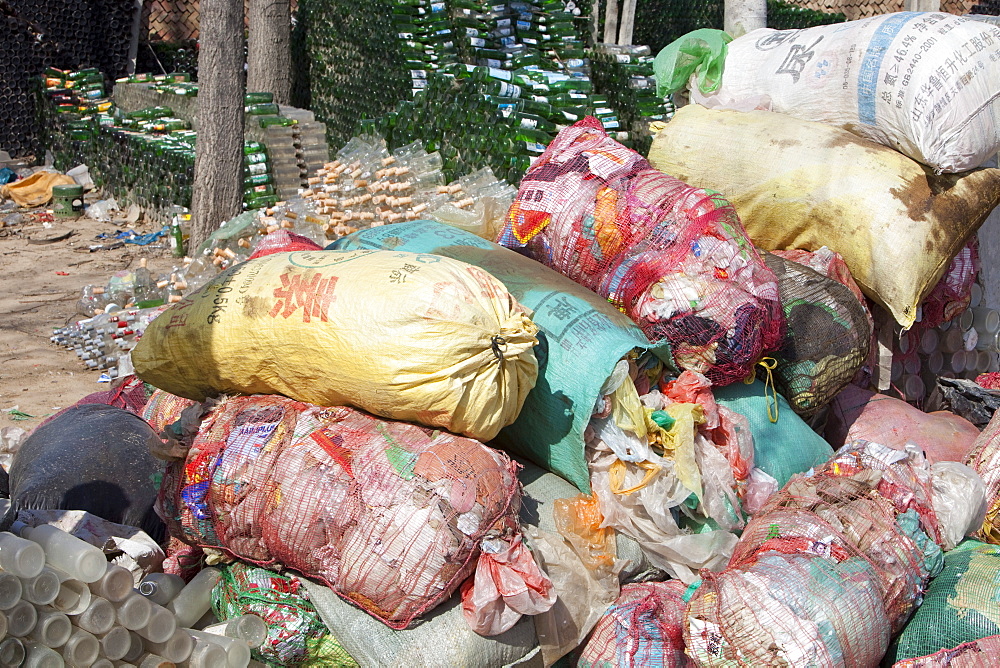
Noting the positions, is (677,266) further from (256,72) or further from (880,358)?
(256,72)

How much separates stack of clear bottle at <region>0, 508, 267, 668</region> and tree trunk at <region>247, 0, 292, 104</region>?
817cm

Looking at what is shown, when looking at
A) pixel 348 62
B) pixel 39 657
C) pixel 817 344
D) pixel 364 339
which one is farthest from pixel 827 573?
pixel 348 62

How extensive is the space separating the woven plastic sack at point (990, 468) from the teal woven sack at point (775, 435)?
460 mm

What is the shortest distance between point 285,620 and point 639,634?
942mm

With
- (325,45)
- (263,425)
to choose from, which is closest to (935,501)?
(263,425)

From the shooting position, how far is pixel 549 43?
737cm

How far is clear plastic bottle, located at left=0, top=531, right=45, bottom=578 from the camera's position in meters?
1.87

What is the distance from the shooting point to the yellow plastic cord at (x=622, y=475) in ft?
7.92

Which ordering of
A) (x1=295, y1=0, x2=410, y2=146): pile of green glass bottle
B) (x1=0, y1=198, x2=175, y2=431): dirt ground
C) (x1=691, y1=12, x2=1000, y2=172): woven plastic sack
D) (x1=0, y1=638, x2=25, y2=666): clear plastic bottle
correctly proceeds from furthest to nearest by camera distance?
(x1=295, y1=0, x2=410, y2=146): pile of green glass bottle, (x1=0, y1=198, x2=175, y2=431): dirt ground, (x1=691, y1=12, x2=1000, y2=172): woven plastic sack, (x1=0, y1=638, x2=25, y2=666): clear plastic bottle

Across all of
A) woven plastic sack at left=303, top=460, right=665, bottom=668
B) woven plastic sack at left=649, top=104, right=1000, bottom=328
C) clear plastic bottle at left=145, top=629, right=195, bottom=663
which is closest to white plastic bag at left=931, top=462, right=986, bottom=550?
woven plastic sack at left=649, top=104, right=1000, bottom=328

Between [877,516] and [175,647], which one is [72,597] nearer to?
[175,647]

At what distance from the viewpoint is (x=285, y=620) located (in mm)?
2250

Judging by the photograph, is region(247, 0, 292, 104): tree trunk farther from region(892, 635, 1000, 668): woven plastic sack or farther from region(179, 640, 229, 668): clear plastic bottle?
region(892, 635, 1000, 668): woven plastic sack

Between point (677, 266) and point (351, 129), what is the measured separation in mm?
6883
